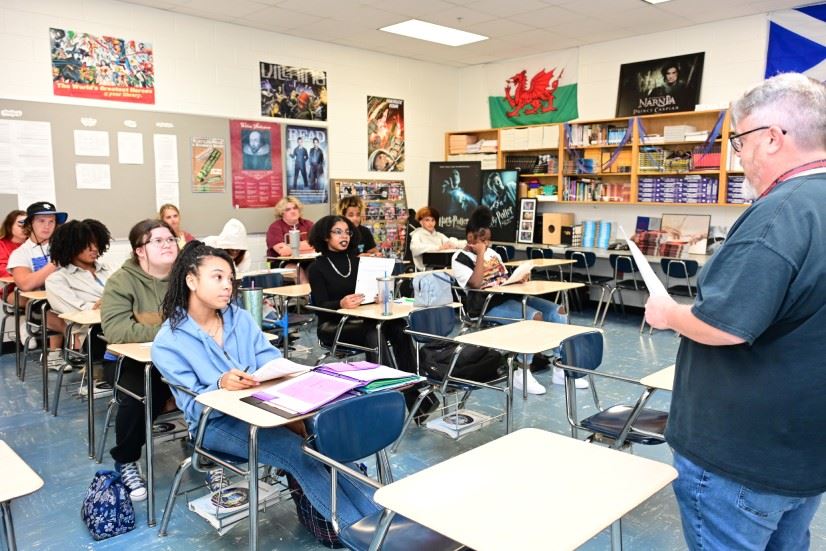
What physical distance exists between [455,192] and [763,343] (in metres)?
7.51

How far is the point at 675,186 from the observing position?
23.2 feet

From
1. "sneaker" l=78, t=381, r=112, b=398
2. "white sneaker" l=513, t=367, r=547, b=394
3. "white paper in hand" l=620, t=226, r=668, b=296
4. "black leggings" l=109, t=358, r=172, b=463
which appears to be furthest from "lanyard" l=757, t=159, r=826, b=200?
"sneaker" l=78, t=381, r=112, b=398

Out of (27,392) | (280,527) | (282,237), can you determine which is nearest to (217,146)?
(282,237)

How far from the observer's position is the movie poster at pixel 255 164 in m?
6.83

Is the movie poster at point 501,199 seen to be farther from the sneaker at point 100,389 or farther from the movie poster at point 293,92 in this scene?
the sneaker at point 100,389

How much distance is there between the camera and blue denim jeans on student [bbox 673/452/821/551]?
1306 mm

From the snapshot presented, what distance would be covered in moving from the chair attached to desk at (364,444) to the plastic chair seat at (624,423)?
3.17ft

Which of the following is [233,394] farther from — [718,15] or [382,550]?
[718,15]

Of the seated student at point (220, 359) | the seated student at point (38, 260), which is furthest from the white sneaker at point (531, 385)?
the seated student at point (38, 260)

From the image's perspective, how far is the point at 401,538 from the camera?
1.78 metres

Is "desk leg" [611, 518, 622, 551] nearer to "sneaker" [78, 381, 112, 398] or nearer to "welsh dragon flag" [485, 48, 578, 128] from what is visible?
"sneaker" [78, 381, 112, 398]

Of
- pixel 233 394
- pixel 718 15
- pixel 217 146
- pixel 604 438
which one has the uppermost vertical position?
pixel 718 15

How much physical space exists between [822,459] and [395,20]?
6276 mm

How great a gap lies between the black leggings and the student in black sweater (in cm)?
139
